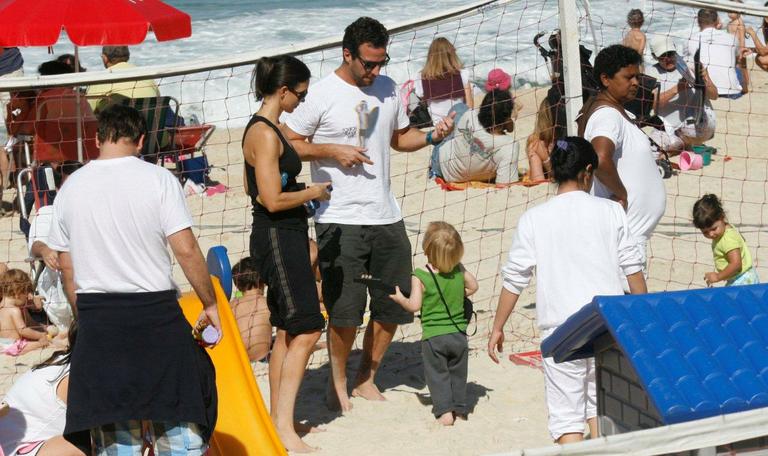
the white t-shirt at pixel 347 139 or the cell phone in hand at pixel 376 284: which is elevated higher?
the white t-shirt at pixel 347 139

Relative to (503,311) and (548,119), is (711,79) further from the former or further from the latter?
(503,311)

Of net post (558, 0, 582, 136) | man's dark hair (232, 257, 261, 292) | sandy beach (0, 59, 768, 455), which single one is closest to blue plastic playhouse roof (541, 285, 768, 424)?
sandy beach (0, 59, 768, 455)

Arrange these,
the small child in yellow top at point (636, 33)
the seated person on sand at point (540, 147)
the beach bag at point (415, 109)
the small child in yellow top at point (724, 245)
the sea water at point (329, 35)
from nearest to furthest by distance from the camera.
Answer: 1. the small child in yellow top at point (724, 245)
2. the seated person on sand at point (540, 147)
3. the beach bag at point (415, 109)
4. the small child in yellow top at point (636, 33)
5. the sea water at point (329, 35)

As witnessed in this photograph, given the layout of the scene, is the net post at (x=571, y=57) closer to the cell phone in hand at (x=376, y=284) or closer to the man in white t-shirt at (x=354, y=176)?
the man in white t-shirt at (x=354, y=176)

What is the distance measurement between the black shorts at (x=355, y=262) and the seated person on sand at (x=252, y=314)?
899 mm

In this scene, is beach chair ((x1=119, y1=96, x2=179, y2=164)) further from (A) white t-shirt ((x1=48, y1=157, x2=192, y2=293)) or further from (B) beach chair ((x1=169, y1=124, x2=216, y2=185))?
(A) white t-shirt ((x1=48, y1=157, x2=192, y2=293))

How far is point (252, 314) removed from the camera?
21.1 feet

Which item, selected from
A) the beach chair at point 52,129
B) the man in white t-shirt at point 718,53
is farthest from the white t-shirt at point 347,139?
the man in white t-shirt at point 718,53

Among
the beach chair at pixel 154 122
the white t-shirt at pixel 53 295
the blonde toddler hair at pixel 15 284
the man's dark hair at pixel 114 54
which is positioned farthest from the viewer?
the man's dark hair at pixel 114 54

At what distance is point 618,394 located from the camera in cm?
329

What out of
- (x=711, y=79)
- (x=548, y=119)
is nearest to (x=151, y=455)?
(x=548, y=119)

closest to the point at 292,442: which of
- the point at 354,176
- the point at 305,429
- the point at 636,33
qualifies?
the point at 305,429

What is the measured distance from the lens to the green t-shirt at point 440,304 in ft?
18.3

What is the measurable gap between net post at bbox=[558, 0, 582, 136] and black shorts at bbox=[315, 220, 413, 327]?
131 centimetres
